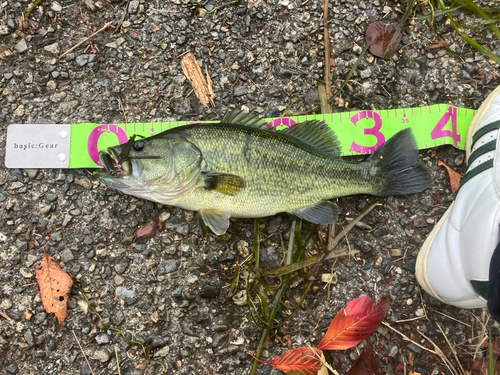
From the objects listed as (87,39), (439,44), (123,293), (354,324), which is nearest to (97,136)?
(87,39)

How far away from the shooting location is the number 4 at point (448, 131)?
321 cm

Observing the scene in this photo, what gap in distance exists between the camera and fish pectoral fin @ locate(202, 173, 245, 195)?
278cm

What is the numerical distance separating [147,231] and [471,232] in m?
2.73

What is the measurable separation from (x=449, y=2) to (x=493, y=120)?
1.33m

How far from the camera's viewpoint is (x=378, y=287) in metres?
3.08

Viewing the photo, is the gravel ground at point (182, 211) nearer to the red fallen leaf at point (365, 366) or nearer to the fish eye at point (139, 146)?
the red fallen leaf at point (365, 366)

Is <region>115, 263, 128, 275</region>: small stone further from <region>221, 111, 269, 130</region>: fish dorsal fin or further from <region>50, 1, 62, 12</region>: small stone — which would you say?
<region>50, 1, 62, 12</region>: small stone

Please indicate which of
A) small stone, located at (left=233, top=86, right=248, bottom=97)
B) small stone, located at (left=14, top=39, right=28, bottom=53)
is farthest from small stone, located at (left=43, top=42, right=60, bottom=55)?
small stone, located at (left=233, top=86, right=248, bottom=97)

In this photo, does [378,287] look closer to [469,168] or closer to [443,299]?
[443,299]

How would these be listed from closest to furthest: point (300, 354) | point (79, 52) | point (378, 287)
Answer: point (300, 354), point (378, 287), point (79, 52)

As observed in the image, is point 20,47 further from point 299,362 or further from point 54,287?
point 299,362

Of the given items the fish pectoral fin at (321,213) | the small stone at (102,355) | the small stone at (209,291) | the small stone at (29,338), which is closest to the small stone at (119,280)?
the small stone at (102,355)

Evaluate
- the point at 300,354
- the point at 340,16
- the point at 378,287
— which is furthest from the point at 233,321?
the point at 340,16

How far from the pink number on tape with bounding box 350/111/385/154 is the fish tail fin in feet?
0.69
